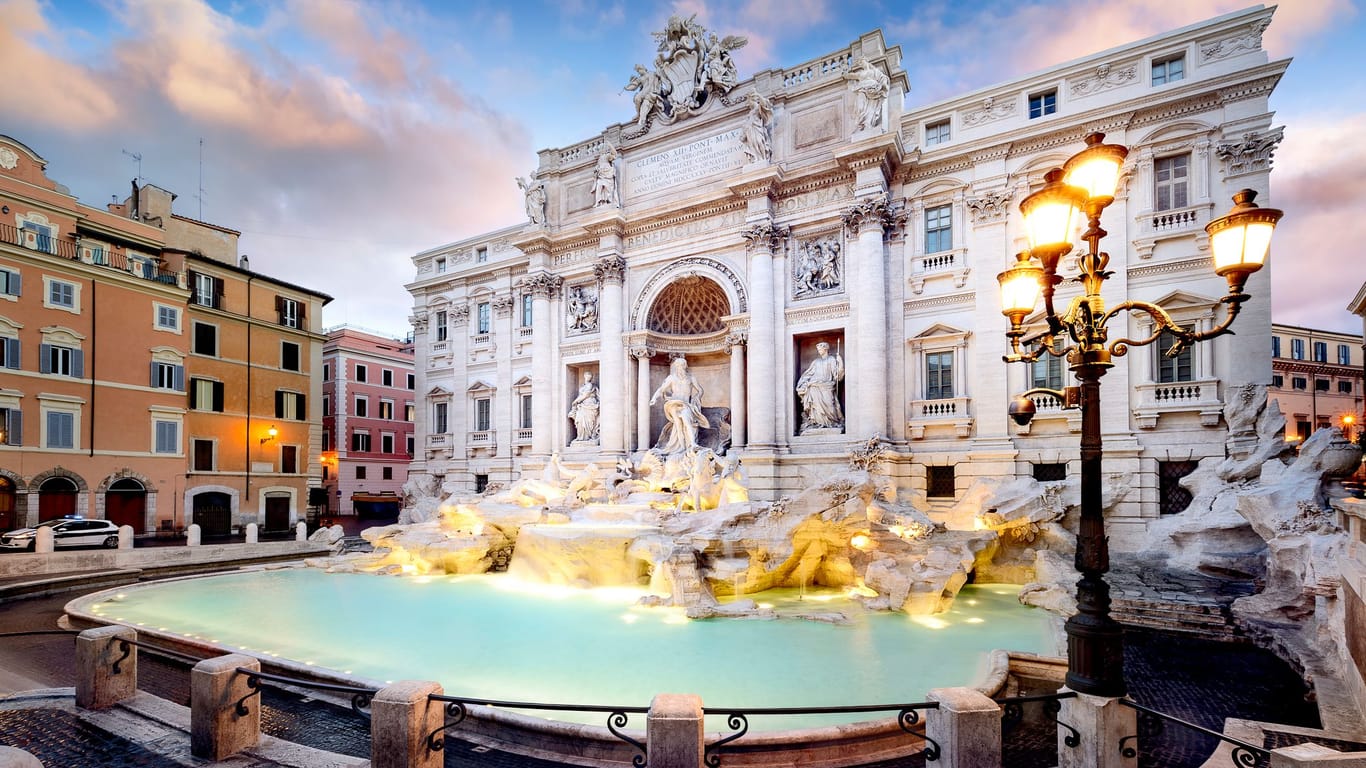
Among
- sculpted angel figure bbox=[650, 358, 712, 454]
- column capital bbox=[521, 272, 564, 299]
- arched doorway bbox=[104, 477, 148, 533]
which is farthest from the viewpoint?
column capital bbox=[521, 272, 564, 299]

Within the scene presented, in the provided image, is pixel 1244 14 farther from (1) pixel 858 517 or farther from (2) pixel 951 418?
(1) pixel 858 517

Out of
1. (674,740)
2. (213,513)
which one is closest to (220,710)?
(674,740)

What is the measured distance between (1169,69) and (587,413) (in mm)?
20065

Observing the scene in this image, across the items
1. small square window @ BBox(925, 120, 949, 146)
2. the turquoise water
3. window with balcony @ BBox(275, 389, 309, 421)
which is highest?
small square window @ BBox(925, 120, 949, 146)

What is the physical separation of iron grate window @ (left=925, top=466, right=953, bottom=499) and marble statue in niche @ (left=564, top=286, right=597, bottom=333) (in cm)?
1301

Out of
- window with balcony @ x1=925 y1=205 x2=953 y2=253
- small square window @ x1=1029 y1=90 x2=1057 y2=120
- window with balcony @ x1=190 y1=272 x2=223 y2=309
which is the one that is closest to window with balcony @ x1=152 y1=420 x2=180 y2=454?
window with balcony @ x1=190 y1=272 x2=223 y2=309

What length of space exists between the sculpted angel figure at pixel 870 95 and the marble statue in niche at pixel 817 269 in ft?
11.4

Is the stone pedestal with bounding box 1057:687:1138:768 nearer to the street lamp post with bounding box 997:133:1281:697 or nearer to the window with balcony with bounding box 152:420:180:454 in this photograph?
the street lamp post with bounding box 997:133:1281:697

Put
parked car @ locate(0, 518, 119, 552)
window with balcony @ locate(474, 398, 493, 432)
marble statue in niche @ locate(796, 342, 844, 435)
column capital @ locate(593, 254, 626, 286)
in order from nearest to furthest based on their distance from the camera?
1. parked car @ locate(0, 518, 119, 552)
2. marble statue in niche @ locate(796, 342, 844, 435)
3. column capital @ locate(593, 254, 626, 286)
4. window with balcony @ locate(474, 398, 493, 432)

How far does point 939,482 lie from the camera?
706 inches

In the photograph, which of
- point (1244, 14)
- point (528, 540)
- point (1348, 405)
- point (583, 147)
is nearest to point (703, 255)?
point (583, 147)

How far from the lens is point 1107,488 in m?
15.7

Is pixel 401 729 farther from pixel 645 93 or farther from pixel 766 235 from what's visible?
pixel 645 93

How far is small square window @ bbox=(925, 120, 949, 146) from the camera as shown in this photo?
18609 millimetres
